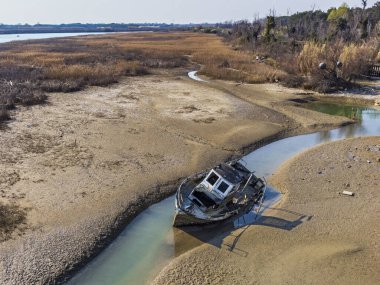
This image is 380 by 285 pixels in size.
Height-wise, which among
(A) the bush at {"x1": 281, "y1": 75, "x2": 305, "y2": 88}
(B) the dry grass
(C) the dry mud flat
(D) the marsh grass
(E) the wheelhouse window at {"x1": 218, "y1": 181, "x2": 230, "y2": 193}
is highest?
(D) the marsh grass

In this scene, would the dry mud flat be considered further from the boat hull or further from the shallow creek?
the boat hull

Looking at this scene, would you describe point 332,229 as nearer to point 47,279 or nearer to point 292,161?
point 292,161

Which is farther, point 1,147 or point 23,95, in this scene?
point 23,95

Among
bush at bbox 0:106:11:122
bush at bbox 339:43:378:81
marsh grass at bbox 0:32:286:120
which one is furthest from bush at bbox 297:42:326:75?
bush at bbox 0:106:11:122

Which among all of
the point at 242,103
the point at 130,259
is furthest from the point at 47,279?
the point at 242,103

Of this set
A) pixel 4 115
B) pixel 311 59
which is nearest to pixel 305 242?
pixel 4 115

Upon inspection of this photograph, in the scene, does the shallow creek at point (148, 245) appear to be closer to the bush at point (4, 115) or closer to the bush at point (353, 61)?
the bush at point (4, 115)
